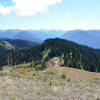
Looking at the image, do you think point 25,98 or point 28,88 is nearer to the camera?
point 25,98

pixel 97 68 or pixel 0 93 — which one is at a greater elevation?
pixel 0 93

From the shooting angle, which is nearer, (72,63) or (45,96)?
(45,96)

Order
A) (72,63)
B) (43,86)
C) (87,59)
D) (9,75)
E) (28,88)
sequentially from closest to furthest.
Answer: (28,88)
(43,86)
(9,75)
(72,63)
(87,59)

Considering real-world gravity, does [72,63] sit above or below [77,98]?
below

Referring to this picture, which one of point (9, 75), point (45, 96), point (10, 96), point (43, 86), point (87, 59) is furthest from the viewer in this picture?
point (87, 59)

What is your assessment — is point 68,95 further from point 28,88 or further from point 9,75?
point 9,75

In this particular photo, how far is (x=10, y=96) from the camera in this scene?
1304cm

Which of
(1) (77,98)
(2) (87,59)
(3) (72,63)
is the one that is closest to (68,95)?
(1) (77,98)

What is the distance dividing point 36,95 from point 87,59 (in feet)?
564

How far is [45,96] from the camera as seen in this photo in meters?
14.1

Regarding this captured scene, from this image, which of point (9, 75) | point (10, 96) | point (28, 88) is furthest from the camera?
point (9, 75)

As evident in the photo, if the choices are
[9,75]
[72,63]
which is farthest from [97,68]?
[9,75]

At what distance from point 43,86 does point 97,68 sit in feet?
471

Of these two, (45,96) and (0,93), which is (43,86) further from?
(0,93)
